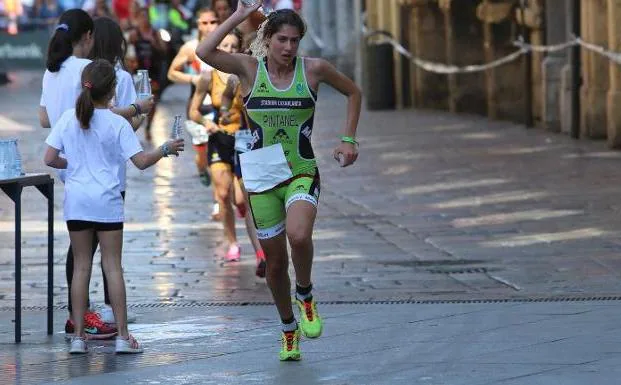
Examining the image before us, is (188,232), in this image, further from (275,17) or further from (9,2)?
(9,2)

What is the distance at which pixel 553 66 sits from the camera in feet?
74.1

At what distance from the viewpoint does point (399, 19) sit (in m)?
30.0

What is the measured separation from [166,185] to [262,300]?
727 centimetres

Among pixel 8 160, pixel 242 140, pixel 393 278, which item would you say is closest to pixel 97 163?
pixel 8 160

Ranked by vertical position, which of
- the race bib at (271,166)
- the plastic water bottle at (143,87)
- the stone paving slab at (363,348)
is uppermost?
the plastic water bottle at (143,87)

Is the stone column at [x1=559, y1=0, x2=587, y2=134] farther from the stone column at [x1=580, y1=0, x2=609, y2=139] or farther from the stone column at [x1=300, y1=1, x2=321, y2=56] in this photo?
the stone column at [x1=300, y1=1, x2=321, y2=56]

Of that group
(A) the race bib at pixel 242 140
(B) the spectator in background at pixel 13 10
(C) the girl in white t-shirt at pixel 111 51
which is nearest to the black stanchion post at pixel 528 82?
(A) the race bib at pixel 242 140

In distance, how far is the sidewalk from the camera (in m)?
8.38

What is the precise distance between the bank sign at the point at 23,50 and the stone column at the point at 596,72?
23584mm

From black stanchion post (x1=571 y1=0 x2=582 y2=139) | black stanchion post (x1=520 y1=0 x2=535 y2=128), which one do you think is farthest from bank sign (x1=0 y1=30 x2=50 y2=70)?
black stanchion post (x1=571 y1=0 x2=582 y2=139)

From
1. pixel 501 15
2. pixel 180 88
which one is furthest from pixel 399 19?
pixel 180 88

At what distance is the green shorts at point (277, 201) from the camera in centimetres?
848

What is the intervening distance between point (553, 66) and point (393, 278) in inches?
452

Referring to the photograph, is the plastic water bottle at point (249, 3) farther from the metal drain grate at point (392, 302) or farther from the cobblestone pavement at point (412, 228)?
the cobblestone pavement at point (412, 228)
